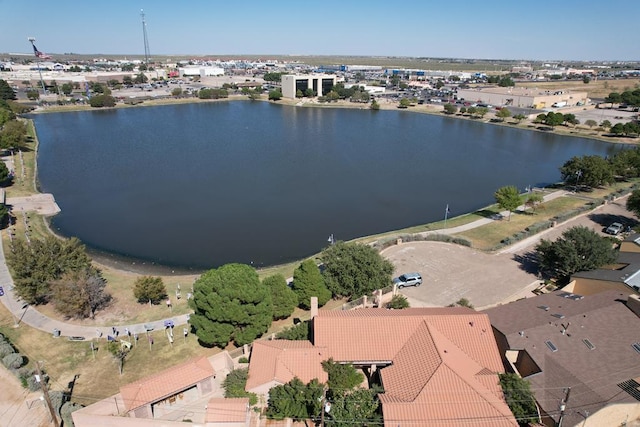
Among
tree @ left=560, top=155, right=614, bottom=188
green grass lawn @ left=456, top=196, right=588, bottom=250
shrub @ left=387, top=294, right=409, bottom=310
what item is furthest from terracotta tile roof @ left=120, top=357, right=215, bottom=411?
tree @ left=560, top=155, right=614, bottom=188

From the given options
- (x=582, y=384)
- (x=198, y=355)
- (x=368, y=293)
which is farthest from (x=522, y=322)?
(x=198, y=355)

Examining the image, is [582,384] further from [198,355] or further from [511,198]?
[511,198]

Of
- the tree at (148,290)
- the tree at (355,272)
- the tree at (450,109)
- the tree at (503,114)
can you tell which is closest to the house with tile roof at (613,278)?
the tree at (355,272)

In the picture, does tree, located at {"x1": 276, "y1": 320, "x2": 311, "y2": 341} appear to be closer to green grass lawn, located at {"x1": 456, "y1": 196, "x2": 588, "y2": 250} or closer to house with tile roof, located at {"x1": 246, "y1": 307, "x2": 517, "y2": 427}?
house with tile roof, located at {"x1": 246, "y1": 307, "x2": 517, "y2": 427}

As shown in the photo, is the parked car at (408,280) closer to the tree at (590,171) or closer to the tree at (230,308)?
the tree at (230,308)

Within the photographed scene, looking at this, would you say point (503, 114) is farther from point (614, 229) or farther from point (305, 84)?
point (614, 229)

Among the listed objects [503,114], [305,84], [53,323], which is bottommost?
[53,323]

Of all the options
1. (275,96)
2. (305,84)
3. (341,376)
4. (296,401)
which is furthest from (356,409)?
(305,84)
